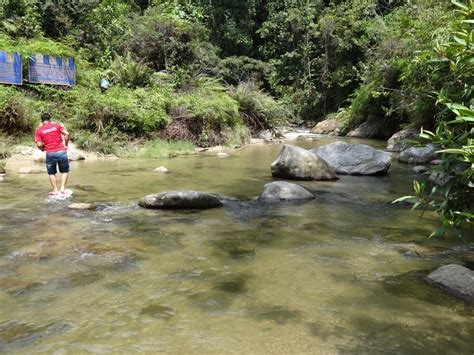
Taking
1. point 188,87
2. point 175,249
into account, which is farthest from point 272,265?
point 188,87

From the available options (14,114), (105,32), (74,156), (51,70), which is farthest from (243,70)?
(14,114)

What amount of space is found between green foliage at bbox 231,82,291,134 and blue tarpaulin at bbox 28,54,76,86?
667 centimetres

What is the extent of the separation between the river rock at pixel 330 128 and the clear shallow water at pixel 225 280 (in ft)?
57.7

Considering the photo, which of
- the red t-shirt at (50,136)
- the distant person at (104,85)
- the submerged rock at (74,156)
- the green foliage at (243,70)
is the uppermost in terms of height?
the green foliage at (243,70)

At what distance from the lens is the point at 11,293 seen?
3.96 meters

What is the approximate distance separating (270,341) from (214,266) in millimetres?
1567

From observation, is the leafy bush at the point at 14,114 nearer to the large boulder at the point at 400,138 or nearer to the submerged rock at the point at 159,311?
the submerged rock at the point at 159,311

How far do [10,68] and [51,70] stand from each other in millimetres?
1417

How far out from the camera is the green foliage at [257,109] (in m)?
19.2

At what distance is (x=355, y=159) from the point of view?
11586mm

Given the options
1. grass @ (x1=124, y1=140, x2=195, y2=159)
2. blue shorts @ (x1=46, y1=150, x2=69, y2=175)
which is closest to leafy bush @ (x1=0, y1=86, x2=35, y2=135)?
grass @ (x1=124, y1=140, x2=195, y2=159)

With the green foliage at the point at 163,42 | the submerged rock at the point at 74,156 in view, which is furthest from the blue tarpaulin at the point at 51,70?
the green foliage at the point at 163,42

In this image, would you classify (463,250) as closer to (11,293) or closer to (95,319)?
(95,319)

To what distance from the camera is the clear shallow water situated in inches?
130
